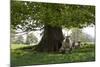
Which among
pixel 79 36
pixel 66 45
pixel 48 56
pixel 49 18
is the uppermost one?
pixel 49 18

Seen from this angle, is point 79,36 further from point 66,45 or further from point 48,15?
point 48,15

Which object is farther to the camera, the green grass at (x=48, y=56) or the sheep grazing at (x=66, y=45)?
the sheep grazing at (x=66, y=45)

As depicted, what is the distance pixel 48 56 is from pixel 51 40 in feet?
0.63

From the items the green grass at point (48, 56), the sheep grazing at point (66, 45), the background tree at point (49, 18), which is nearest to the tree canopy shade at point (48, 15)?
the background tree at point (49, 18)

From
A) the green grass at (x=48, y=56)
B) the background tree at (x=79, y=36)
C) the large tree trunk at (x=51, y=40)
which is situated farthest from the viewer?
the background tree at (x=79, y=36)

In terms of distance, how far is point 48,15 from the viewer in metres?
2.22

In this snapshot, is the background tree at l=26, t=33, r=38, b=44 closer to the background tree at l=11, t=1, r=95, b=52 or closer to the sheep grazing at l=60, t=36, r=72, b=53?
the background tree at l=11, t=1, r=95, b=52

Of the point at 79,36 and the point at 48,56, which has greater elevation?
the point at 79,36

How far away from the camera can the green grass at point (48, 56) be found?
2102mm

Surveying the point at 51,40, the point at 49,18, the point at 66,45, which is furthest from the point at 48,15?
the point at 66,45

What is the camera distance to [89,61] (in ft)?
7.93

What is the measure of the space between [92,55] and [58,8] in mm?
753

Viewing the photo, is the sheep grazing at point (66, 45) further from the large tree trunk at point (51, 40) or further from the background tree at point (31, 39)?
the background tree at point (31, 39)
